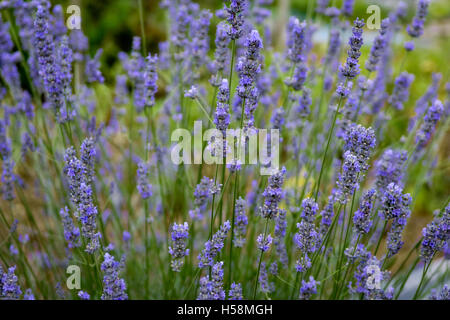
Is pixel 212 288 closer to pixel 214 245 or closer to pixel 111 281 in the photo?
pixel 214 245

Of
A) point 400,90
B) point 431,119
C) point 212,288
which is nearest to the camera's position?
point 212,288

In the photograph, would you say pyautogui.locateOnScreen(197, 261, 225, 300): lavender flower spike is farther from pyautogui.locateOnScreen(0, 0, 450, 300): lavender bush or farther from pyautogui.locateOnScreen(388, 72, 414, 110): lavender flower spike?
pyautogui.locateOnScreen(388, 72, 414, 110): lavender flower spike

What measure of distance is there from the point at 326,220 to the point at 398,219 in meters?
0.27

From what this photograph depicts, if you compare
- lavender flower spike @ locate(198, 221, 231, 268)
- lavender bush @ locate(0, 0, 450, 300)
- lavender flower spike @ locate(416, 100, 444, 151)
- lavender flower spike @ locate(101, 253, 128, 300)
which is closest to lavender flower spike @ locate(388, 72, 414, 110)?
lavender bush @ locate(0, 0, 450, 300)

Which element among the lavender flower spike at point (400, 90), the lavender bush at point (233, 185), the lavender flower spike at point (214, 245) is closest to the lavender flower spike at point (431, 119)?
the lavender bush at point (233, 185)

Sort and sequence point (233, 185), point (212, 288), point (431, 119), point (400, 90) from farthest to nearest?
point (400, 90)
point (233, 185)
point (431, 119)
point (212, 288)

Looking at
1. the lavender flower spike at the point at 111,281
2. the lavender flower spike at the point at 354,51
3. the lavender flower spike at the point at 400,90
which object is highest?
the lavender flower spike at the point at 354,51

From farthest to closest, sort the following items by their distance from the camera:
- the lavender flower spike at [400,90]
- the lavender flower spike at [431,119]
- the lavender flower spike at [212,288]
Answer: the lavender flower spike at [400,90] → the lavender flower spike at [431,119] → the lavender flower spike at [212,288]

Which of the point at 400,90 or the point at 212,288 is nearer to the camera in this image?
the point at 212,288

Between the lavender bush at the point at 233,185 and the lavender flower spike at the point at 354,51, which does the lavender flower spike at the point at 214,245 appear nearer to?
the lavender bush at the point at 233,185

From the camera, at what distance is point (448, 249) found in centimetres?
179

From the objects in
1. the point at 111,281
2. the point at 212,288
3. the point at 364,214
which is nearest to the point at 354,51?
the point at 364,214
